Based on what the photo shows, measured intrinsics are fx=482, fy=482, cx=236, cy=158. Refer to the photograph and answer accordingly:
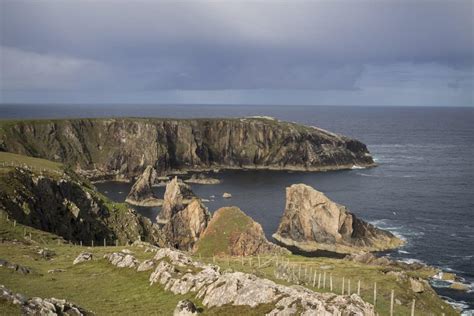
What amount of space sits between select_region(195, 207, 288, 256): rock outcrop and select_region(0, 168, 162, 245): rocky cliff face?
Answer: 13257mm

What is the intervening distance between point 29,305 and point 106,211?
237ft

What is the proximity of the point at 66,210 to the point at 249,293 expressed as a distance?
6328 centimetres

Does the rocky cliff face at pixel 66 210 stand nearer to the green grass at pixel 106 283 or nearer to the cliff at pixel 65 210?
the cliff at pixel 65 210

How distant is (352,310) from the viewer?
30.8m

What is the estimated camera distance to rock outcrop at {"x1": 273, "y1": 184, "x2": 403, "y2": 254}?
121m

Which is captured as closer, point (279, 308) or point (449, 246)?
point (279, 308)

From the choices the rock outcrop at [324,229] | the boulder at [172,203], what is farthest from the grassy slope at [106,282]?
the boulder at [172,203]

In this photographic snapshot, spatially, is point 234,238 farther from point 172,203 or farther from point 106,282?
point 172,203

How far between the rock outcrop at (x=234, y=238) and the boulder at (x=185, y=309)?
57622mm

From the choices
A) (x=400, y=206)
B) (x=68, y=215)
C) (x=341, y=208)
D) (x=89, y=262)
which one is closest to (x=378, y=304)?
(x=89, y=262)

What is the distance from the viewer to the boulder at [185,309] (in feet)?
110

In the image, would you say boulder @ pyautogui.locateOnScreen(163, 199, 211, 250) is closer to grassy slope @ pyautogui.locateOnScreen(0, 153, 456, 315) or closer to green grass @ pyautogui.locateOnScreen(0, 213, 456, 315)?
grassy slope @ pyautogui.locateOnScreen(0, 153, 456, 315)

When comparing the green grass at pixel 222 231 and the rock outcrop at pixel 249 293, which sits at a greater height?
the rock outcrop at pixel 249 293

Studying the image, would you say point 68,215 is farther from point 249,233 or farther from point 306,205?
point 306,205
